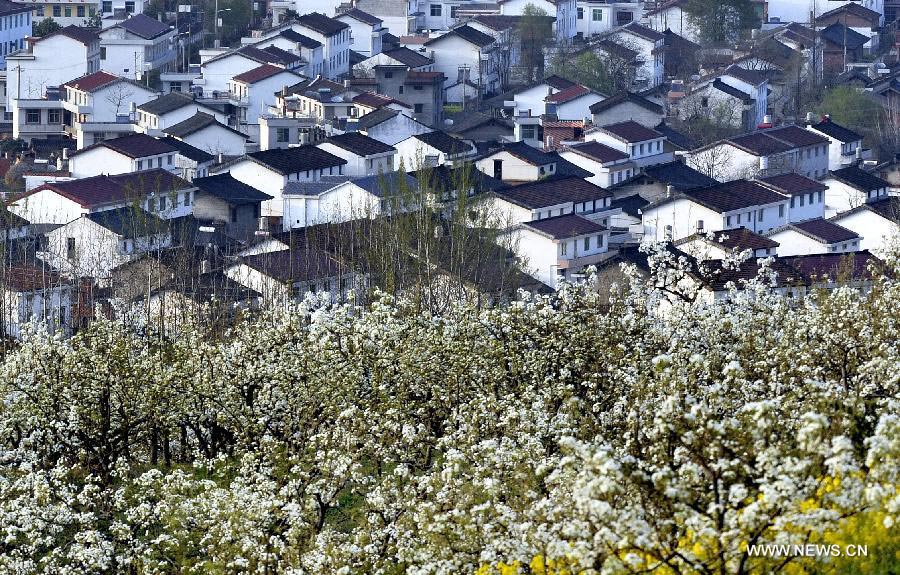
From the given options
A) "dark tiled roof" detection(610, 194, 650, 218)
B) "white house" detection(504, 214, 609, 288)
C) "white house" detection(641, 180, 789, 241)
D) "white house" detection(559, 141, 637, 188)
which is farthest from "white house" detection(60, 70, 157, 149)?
"white house" detection(504, 214, 609, 288)

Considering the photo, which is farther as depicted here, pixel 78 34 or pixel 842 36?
pixel 842 36

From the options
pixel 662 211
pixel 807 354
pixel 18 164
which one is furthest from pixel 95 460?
pixel 18 164

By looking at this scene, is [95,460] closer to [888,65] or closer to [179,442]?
[179,442]

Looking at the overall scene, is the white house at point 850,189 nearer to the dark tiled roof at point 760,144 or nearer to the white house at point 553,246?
the dark tiled roof at point 760,144

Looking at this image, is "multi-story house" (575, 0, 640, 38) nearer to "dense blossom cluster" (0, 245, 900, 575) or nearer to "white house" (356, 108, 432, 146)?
"white house" (356, 108, 432, 146)

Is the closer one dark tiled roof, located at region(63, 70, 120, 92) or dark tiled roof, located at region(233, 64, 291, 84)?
dark tiled roof, located at region(63, 70, 120, 92)

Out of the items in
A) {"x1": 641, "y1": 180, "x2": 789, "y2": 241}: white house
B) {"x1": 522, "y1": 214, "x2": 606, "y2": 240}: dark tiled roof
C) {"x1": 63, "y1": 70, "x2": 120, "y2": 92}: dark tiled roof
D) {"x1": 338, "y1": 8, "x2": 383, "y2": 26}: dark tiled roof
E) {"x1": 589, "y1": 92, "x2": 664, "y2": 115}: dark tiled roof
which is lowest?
{"x1": 338, "y1": 8, "x2": 383, "y2": 26}: dark tiled roof

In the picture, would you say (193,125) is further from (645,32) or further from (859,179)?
(645,32)

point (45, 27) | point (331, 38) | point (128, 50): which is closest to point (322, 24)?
point (331, 38)
